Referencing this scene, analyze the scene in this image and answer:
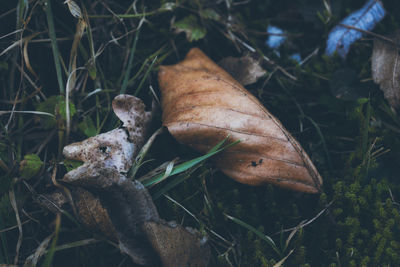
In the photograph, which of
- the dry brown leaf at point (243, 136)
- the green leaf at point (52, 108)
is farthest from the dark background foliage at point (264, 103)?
the dry brown leaf at point (243, 136)

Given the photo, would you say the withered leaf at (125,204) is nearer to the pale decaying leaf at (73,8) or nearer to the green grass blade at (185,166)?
the green grass blade at (185,166)

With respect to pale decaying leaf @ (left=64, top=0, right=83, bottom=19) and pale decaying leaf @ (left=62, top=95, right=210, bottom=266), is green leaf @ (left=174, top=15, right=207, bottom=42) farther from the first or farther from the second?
pale decaying leaf @ (left=62, top=95, right=210, bottom=266)

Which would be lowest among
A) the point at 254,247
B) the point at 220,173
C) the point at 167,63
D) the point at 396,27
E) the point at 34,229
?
the point at 34,229

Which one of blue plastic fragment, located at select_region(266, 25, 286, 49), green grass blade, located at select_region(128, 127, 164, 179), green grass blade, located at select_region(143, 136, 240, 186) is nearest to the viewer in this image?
green grass blade, located at select_region(143, 136, 240, 186)

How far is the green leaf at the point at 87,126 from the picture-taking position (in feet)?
5.71

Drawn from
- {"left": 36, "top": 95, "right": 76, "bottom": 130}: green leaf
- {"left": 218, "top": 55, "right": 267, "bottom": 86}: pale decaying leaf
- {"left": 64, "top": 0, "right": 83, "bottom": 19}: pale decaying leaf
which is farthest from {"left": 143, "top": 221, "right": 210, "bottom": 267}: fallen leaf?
{"left": 64, "top": 0, "right": 83, "bottom": 19}: pale decaying leaf

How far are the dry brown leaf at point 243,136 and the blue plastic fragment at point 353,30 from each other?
33.0 inches

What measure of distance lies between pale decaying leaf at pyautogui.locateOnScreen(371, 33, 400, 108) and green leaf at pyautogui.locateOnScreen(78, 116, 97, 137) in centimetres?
160

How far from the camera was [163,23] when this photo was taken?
217 centimetres

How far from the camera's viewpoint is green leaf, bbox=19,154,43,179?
1592mm

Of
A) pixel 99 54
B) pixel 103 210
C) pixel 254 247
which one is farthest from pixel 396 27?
pixel 103 210

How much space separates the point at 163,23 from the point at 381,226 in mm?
1719

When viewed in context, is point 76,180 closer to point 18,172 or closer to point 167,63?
point 18,172

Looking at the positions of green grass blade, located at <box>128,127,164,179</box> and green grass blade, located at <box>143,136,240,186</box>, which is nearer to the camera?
green grass blade, located at <box>143,136,240,186</box>
